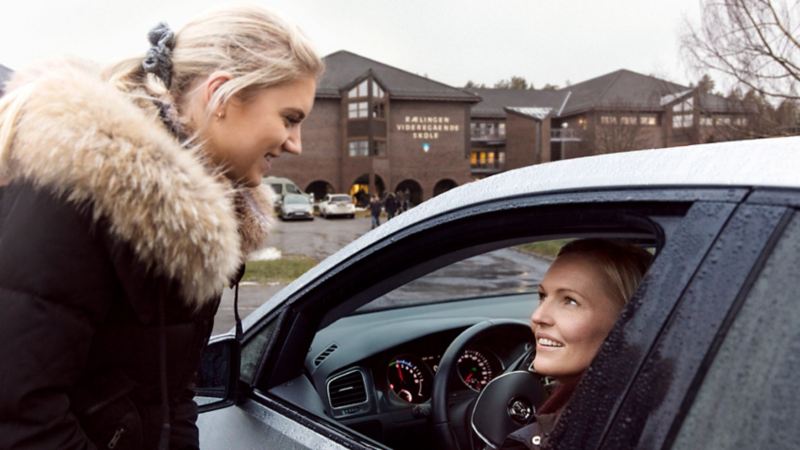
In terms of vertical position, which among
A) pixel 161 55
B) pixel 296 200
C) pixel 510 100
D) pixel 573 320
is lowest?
pixel 296 200

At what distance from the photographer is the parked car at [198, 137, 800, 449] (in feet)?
3.05

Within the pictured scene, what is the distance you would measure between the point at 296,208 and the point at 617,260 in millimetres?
39336

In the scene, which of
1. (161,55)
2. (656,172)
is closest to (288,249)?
(161,55)

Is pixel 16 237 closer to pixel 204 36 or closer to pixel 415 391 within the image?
pixel 204 36

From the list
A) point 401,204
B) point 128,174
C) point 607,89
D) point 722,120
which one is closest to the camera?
point 128,174

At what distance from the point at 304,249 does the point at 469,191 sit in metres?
21.0

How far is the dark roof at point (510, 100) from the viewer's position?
224 feet

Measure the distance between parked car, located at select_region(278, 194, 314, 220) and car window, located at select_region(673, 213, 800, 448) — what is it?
39853mm

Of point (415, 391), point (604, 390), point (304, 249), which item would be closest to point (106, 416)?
point (604, 390)

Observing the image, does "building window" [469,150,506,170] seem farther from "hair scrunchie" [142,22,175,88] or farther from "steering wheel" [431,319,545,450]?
"hair scrunchie" [142,22,175,88]

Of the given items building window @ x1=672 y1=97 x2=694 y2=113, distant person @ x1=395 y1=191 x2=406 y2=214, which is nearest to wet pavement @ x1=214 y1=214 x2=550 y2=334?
building window @ x1=672 y1=97 x2=694 y2=113

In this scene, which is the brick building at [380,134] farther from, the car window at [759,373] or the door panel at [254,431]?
the car window at [759,373]

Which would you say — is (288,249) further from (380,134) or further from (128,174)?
(380,134)

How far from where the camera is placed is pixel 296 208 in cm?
4044
